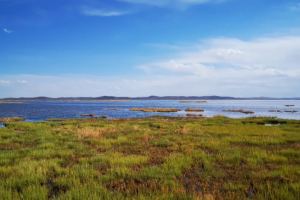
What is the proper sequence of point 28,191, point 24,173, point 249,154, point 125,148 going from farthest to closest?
point 125,148
point 249,154
point 24,173
point 28,191

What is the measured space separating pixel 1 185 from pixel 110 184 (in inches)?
141

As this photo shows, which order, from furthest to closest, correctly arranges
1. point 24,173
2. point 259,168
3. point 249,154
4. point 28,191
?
point 249,154
point 259,168
point 24,173
point 28,191

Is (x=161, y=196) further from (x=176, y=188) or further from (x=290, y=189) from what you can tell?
(x=290, y=189)

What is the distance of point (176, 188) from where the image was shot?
623 cm

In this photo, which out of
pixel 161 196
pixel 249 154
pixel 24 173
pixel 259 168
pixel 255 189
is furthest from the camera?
pixel 249 154

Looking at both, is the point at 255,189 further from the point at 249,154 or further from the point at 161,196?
the point at 249,154

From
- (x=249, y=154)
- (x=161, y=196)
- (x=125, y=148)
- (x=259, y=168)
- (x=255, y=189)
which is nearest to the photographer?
(x=161, y=196)

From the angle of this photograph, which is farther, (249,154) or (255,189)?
(249,154)

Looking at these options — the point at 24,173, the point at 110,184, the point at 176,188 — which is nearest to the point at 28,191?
the point at 24,173

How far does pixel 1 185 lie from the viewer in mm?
6484

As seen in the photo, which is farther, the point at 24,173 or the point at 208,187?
the point at 24,173

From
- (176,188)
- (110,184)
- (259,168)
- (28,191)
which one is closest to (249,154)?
(259,168)

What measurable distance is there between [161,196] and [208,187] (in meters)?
1.95

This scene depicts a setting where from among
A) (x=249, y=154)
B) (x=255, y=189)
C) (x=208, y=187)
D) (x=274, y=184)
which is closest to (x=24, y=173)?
(x=208, y=187)
